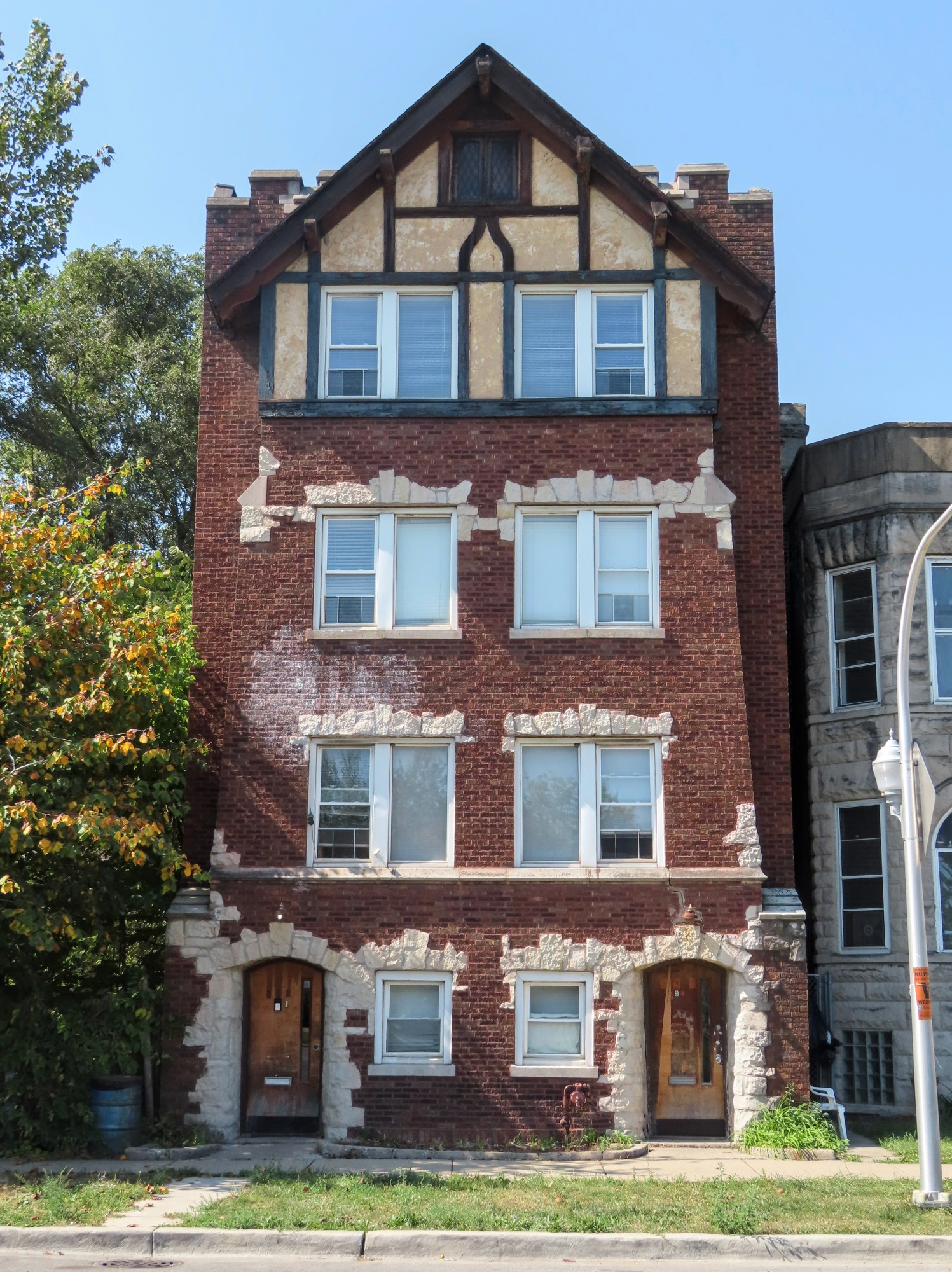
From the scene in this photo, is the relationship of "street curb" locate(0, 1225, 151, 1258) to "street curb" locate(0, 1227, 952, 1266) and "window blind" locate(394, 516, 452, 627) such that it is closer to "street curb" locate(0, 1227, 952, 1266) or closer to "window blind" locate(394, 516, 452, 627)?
"street curb" locate(0, 1227, 952, 1266)

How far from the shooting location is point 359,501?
Answer: 1741 cm

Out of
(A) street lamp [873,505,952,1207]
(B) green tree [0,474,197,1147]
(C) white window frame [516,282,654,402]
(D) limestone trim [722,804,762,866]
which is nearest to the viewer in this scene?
(A) street lamp [873,505,952,1207]

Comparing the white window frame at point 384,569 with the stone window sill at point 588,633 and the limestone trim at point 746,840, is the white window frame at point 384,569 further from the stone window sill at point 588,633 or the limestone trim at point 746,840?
the limestone trim at point 746,840

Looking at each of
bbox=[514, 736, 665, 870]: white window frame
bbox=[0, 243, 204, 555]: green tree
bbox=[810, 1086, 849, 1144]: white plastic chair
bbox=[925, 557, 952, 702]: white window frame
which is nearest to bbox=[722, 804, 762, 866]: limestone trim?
bbox=[514, 736, 665, 870]: white window frame

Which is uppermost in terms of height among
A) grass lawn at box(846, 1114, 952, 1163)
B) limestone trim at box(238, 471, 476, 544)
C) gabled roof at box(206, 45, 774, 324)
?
gabled roof at box(206, 45, 774, 324)

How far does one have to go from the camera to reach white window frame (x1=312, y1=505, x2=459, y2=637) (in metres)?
17.1

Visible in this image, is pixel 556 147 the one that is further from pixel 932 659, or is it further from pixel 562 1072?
pixel 562 1072

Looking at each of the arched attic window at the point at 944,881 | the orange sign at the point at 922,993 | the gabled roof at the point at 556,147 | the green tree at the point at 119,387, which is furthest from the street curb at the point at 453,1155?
Answer: the green tree at the point at 119,387

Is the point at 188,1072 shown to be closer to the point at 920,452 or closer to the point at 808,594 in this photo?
the point at 808,594

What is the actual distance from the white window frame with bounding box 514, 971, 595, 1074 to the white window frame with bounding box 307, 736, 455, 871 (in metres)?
1.67

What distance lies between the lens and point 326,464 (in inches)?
691

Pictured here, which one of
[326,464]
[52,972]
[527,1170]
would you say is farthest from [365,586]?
[527,1170]

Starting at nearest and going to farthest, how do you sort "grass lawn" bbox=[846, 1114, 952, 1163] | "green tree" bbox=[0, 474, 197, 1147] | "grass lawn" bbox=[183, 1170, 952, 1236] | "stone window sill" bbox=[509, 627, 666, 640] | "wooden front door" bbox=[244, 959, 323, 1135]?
"grass lawn" bbox=[183, 1170, 952, 1236] < "green tree" bbox=[0, 474, 197, 1147] < "grass lawn" bbox=[846, 1114, 952, 1163] < "wooden front door" bbox=[244, 959, 323, 1135] < "stone window sill" bbox=[509, 627, 666, 640]

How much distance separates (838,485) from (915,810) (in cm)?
783
